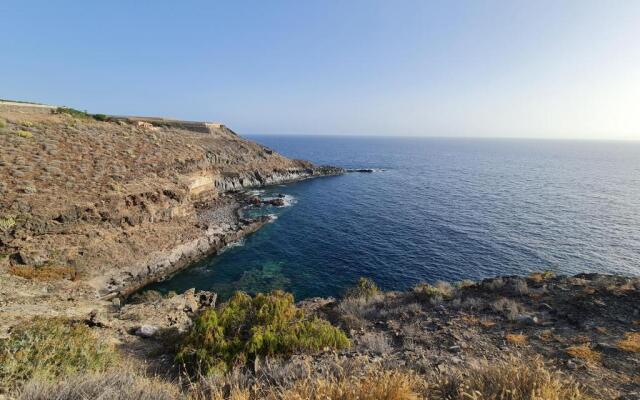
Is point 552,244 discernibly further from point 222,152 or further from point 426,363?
point 222,152

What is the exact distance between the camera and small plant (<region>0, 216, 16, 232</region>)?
19531 mm

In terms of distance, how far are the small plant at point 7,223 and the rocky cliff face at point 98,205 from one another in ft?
0.15

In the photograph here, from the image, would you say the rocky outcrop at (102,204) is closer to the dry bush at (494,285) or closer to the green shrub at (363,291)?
the green shrub at (363,291)

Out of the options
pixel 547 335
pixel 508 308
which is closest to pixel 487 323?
pixel 508 308

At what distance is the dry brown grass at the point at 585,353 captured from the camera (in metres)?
7.71

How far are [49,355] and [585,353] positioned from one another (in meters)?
13.0

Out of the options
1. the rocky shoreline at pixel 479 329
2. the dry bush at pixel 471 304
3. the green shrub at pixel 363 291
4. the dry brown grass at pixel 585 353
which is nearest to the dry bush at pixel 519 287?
the rocky shoreline at pixel 479 329

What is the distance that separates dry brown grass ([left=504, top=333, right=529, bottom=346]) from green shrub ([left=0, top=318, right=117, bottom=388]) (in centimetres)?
1111

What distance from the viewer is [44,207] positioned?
21.7 metres

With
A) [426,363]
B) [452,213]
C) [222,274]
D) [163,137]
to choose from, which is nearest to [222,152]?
[163,137]

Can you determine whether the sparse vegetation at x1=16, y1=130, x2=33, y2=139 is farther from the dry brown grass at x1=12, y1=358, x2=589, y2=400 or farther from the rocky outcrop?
the dry brown grass at x1=12, y1=358, x2=589, y2=400

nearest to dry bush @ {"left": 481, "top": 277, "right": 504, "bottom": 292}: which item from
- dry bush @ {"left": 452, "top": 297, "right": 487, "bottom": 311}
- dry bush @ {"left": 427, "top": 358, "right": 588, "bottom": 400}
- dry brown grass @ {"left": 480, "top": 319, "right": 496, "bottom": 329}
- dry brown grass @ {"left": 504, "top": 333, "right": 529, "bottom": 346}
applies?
dry bush @ {"left": 452, "top": 297, "right": 487, "bottom": 311}

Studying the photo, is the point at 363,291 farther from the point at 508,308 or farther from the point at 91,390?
the point at 91,390

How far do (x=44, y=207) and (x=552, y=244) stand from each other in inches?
1830
